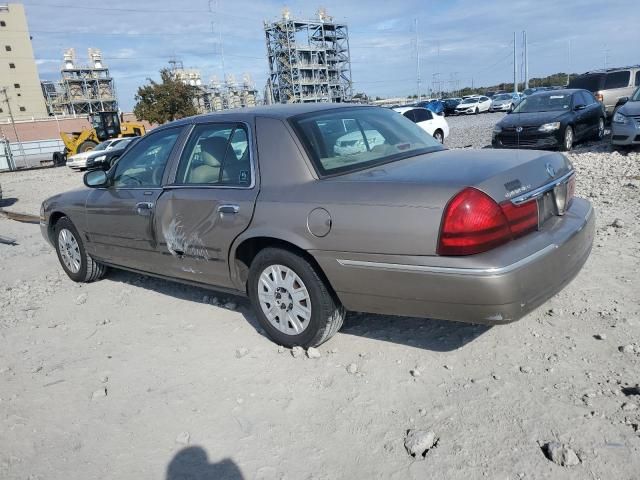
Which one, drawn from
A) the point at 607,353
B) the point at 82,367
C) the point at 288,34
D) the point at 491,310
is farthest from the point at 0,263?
the point at 288,34

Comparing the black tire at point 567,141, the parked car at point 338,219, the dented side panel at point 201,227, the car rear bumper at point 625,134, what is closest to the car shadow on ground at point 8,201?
the parked car at point 338,219

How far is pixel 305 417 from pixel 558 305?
2.11 m

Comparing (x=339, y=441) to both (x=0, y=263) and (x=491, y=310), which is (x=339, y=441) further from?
(x=0, y=263)

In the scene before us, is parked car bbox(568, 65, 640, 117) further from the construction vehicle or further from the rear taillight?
the construction vehicle

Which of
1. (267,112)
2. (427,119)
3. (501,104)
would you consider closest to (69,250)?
(267,112)

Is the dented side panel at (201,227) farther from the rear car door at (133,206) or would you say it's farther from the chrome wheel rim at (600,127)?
the chrome wheel rim at (600,127)

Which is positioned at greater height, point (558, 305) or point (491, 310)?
point (491, 310)

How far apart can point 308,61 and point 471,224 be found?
82.9 metres

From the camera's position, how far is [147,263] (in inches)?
184

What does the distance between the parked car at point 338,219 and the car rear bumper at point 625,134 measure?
8.41 m

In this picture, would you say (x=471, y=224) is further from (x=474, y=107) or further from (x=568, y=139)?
(x=474, y=107)

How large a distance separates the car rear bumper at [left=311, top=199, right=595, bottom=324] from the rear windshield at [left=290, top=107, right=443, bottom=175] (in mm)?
703

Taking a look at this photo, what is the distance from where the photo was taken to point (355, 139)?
3883mm

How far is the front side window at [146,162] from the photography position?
4508 millimetres
